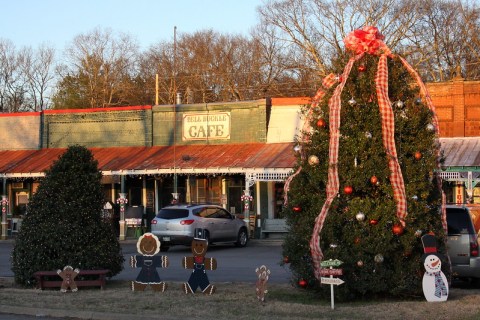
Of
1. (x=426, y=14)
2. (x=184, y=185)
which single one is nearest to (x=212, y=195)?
(x=184, y=185)

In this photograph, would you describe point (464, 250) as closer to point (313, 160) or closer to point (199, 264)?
point (313, 160)

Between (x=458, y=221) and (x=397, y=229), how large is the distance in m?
3.60

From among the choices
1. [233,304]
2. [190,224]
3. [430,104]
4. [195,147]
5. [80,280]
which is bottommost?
[233,304]

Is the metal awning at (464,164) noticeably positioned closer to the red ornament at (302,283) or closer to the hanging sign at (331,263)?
the red ornament at (302,283)

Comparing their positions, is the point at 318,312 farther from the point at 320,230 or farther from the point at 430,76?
the point at 430,76

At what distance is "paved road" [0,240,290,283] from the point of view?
18389mm

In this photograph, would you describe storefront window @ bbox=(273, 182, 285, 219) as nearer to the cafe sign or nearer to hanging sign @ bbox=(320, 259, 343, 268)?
the cafe sign

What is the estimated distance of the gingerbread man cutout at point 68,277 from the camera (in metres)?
14.9

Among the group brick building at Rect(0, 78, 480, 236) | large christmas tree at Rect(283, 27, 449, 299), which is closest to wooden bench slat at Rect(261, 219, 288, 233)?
brick building at Rect(0, 78, 480, 236)

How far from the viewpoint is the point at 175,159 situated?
109 feet

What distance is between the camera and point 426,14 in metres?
48.5

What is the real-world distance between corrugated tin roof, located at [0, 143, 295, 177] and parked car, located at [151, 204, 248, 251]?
3.02 meters

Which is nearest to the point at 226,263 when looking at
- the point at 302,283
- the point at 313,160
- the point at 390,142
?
the point at 302,283

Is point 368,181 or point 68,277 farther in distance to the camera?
point 68,277
